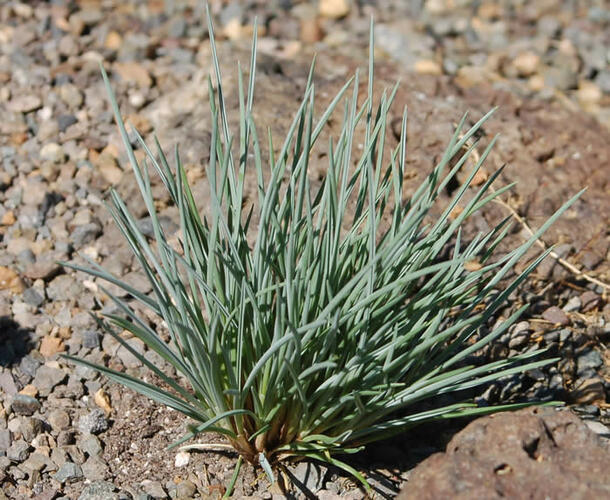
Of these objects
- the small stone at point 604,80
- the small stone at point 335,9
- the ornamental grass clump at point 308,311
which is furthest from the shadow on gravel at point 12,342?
the small stone at point 604,80

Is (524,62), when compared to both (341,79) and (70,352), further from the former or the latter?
(70,352)

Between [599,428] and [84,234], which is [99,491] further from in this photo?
[599,428]

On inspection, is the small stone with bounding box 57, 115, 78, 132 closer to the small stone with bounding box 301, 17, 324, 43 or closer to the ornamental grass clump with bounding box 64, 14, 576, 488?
the small stone with bounding box 301, 17, 324, 43

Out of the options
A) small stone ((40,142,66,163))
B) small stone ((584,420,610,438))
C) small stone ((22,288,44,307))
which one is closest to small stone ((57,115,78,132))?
small stone ((40,142,66,163))

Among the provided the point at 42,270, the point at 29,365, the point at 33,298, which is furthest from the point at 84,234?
the point at 29,365

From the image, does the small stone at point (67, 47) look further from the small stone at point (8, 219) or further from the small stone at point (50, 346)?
the small stone at point (50, 346)

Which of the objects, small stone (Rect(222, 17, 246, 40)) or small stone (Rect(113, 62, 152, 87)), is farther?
small stone (Rect(222, 17, 246, 40))
